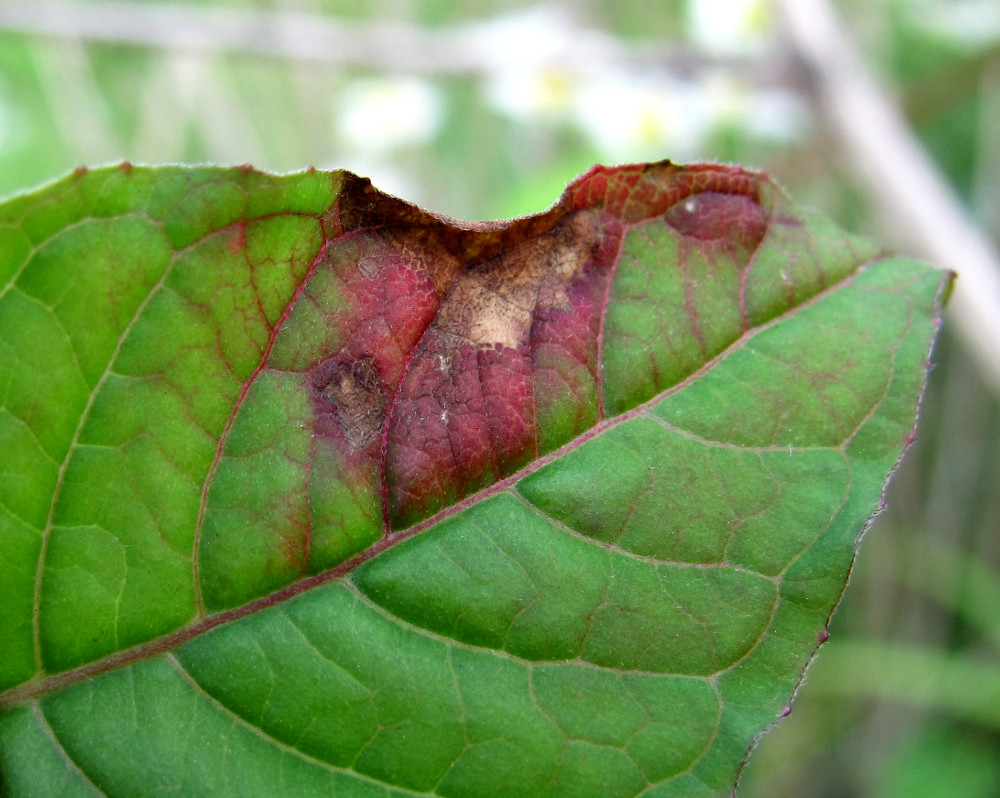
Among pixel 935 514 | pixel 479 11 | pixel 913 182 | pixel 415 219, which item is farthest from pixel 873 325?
pixel 479 11

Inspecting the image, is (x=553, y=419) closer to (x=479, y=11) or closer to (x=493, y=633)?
(x=493, y=633)

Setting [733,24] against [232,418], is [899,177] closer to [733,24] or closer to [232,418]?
[733,24]

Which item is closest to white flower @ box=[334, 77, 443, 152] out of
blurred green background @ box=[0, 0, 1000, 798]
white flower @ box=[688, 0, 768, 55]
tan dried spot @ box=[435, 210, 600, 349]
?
blurred green background @ box=[0, 0, 1000, 798]

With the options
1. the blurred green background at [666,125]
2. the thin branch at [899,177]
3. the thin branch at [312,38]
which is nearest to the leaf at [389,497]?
the thin branch at [899,177]

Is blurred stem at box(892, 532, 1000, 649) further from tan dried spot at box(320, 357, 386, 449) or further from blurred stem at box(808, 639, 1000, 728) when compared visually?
tan dried spot at box(320, 357, 386, 449)

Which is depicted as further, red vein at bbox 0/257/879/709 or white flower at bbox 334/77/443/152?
white flower at bbox 334/77/443/152

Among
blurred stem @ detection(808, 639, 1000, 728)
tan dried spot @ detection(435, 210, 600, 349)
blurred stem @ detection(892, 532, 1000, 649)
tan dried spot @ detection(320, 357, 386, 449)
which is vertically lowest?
blurred stem @ detection(808, 639, 1000, 728)

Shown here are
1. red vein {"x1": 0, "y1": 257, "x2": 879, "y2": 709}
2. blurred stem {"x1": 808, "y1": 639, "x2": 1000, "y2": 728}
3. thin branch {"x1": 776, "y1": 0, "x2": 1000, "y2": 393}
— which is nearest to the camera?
red vein {"x1": 0, "y1": 257, "x2": 879, "y2": 709}
